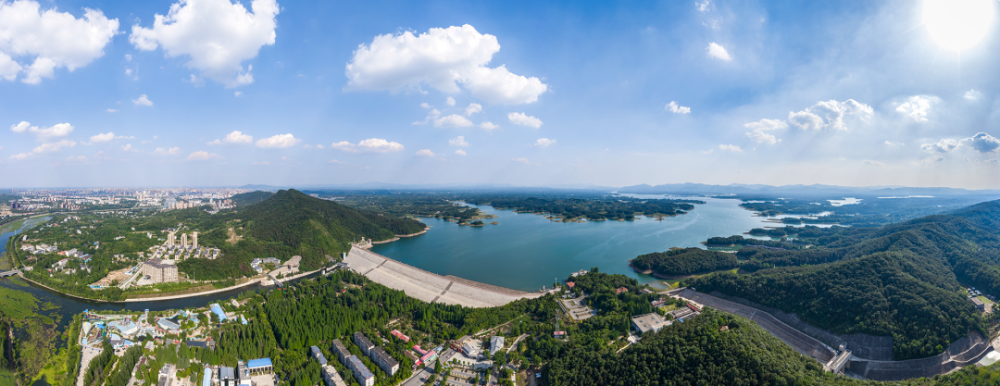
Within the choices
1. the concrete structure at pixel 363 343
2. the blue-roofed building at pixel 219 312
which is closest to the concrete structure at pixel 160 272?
the blue-roofed building at pixel 219 312

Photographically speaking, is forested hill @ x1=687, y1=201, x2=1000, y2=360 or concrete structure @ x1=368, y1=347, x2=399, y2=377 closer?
concrete structure @ x1=368, y1=347, x2=399, y2=377

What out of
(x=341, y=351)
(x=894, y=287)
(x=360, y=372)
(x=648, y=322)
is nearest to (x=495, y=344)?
(x=360, y=372)

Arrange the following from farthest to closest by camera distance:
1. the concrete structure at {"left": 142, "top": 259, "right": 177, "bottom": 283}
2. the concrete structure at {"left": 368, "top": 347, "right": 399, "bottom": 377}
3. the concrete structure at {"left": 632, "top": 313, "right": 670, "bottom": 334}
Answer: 1. the concrete structure at {"left": 142, "top": 259, "right": 177, "bottom": 283}
2. the concrete structure at {"left": 632, "top": 313, "right": 670, "bottom": 334}
3. the concrete structure at {"left": 368, "top": 347, "right": 399, "bottom": 377}

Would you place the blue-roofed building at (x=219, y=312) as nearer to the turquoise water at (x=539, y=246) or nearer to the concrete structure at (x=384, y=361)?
the concrete structure at (x=384, y=361)

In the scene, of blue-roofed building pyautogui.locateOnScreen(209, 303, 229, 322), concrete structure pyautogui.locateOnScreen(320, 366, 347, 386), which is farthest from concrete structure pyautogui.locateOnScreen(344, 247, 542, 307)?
blue-roofed building pyautogui.locateOnScreen(209, 303, 229, 322)

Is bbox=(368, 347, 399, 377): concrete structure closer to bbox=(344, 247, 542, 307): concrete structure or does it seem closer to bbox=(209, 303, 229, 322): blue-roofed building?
bbox=(344, 247, 542, 307): concrete structure

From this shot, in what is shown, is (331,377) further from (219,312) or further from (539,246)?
(539,246)
